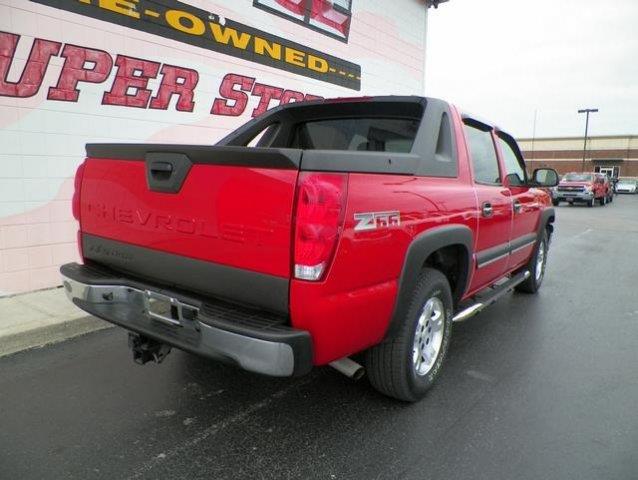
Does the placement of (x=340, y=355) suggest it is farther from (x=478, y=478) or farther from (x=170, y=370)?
(x=170, y=370)

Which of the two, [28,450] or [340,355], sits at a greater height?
[340,355]

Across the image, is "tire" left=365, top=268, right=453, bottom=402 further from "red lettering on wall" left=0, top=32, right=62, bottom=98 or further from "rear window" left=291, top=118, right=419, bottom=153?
"red lettering on wall" left=0, top=32, right=62, bottom=98

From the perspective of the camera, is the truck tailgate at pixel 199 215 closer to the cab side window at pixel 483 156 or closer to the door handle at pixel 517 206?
the cab side window at pixel 483 156

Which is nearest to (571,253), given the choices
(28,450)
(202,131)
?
(202,131)

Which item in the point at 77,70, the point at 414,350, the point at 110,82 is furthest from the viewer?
the point at 110,82

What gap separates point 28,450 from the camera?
8.62ft

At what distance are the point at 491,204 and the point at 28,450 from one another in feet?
11.4

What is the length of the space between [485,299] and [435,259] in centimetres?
113

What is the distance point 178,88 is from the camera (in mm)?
6664

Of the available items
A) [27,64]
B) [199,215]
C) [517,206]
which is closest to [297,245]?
[199,215]

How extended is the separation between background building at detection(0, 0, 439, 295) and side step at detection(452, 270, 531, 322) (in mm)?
4500

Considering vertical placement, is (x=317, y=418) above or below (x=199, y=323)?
below

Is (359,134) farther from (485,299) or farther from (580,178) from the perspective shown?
(580,178)

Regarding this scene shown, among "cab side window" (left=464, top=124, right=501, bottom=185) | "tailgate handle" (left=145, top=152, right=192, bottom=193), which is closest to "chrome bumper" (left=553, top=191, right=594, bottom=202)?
"cab side window" (left=464, top=124, right=501, bottom=185)
